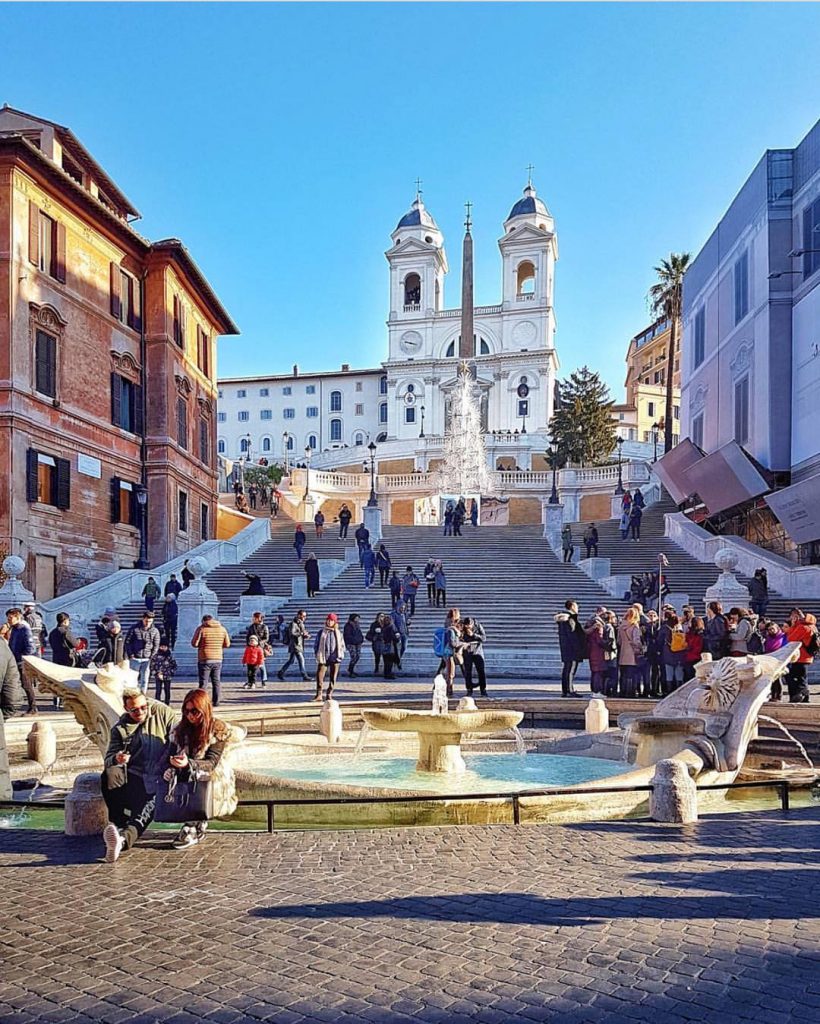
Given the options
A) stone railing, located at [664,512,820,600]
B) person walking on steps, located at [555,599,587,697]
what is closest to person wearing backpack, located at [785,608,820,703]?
person walking on steps, located at [555,599,587,697]

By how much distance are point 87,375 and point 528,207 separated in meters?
70.4

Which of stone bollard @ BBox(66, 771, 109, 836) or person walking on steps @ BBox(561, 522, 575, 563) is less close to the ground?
person walking on steps @ BBox(561, 522, 575, 563)

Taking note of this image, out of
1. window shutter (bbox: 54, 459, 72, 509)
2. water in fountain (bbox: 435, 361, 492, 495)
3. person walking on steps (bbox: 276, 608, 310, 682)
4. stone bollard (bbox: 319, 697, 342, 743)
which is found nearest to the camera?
stone bollard (bbox: 319, 697, 342, 743)

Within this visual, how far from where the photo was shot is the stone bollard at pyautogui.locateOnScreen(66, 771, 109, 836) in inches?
268

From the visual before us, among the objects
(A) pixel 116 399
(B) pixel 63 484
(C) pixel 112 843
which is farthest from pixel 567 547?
(C) pixel 112 843

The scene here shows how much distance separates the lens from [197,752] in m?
6.68

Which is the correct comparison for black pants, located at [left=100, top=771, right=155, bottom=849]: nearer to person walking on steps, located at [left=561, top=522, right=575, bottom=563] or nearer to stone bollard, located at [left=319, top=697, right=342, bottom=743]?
stone bollard, located at [left=319, top=697, right=342, bottom=743]

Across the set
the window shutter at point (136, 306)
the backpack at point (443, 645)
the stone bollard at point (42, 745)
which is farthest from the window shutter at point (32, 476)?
the stone bollard at point (42, 745)

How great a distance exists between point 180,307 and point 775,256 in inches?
883

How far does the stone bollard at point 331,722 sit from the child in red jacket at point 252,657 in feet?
16.1

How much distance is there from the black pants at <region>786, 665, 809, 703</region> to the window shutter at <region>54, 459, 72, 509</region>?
21.6 m

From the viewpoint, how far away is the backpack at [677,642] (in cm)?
1423

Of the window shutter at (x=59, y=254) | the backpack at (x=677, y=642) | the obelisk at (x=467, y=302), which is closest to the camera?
the backpack at (x=677, y=642)

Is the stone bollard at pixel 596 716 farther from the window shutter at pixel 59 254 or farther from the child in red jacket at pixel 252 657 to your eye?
the window shutter at pixel 59 254
